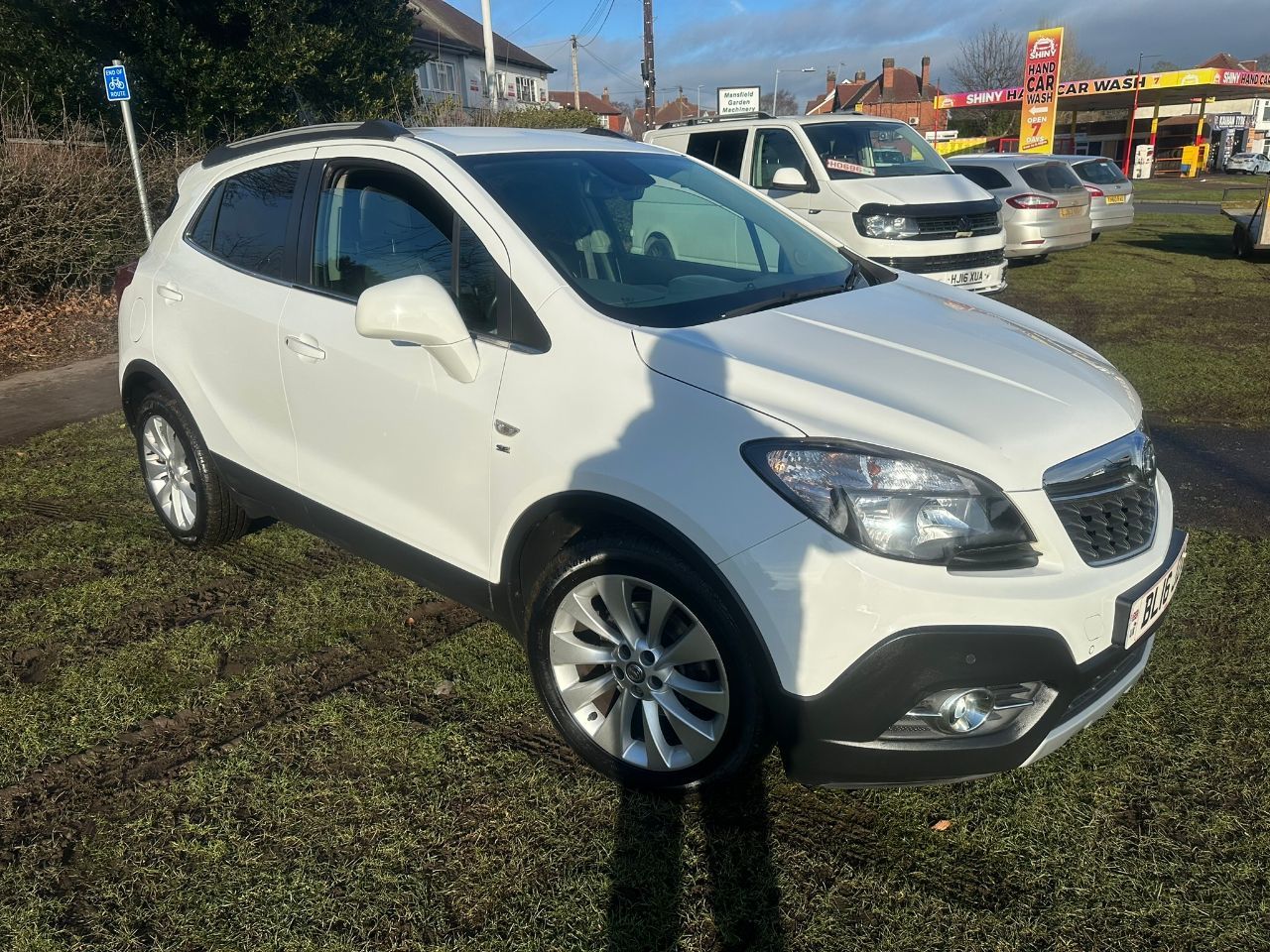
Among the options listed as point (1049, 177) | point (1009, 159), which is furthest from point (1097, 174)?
point (1049, 177)

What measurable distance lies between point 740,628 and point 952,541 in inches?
21.9

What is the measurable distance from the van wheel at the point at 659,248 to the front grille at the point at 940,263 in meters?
6.15

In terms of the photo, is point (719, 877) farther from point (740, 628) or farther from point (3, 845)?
point (3, 845)

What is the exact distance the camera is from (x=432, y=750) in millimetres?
3016

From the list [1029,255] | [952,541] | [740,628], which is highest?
[952,541]

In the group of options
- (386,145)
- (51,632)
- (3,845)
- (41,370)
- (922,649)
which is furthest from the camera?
(41,370)

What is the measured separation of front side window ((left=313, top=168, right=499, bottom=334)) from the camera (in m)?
2.99

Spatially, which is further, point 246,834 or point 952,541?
point 246,834

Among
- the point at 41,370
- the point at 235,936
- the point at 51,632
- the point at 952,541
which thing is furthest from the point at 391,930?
the point at 41,370

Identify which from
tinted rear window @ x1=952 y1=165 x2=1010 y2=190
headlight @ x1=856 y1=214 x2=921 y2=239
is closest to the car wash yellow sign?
tinted rear window @ x1=952 y1=165 x2=1010 y2=190

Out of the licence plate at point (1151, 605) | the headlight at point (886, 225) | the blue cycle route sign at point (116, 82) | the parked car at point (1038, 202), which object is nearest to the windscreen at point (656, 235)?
the licence plate at point (1151, 605)

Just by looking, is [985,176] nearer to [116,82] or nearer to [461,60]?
[116,82]

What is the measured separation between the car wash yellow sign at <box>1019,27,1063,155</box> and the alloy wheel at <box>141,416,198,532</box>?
31.9 meters

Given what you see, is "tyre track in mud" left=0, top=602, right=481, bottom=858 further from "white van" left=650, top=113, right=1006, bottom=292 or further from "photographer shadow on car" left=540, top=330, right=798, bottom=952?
"white van" left=650, top=113, right=1006, bottom=292
